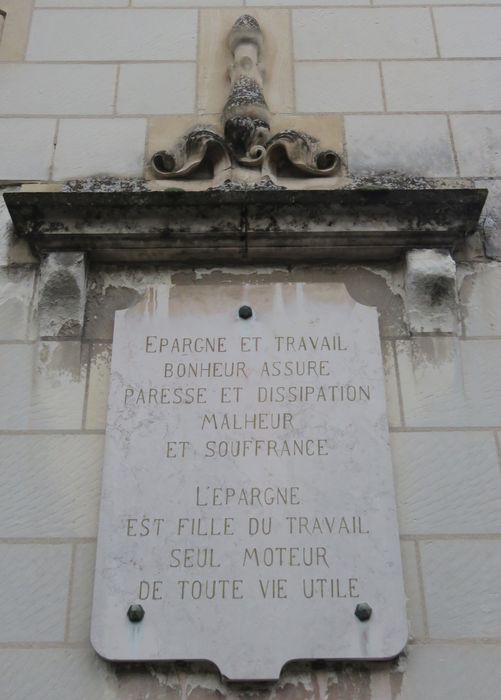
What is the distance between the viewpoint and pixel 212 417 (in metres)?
3.71

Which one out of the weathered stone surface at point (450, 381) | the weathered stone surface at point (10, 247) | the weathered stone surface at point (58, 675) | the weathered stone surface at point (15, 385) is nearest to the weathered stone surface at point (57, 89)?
the weathered stone surface at point (10, 247)

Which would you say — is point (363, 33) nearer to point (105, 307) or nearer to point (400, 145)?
point (400, 145)

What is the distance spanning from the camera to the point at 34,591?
136 inches

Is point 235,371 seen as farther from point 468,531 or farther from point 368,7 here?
point 368,7

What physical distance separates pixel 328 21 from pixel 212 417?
7.51 ft

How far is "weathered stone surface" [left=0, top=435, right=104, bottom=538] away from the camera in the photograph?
358 centimetres

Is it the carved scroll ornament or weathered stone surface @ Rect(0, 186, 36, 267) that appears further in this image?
the carved scroll ornament

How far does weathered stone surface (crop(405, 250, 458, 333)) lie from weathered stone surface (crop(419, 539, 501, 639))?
90 cm

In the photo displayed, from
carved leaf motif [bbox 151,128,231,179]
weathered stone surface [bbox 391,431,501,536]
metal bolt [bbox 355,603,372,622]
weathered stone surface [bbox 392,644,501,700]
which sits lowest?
weathered stone surface [bbox 392,644,501,700]

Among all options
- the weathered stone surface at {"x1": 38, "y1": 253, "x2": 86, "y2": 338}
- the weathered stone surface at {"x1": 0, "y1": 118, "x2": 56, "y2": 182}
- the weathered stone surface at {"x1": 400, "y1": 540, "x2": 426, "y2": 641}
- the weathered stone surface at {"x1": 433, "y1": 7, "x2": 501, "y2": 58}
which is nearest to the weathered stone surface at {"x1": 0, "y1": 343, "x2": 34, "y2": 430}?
the weathered stone surface at {"x1": 38, "y1": 253, "x2": 86, "y2": 338}

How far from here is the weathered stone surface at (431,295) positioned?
3967 millimetres

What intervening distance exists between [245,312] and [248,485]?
749 mm

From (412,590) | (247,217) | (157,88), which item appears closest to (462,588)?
(412,590)

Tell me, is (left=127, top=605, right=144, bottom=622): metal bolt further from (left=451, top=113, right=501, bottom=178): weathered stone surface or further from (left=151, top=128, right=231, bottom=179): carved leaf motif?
(left=451, top=113, right=501, bottom=178): weathered stone surface
